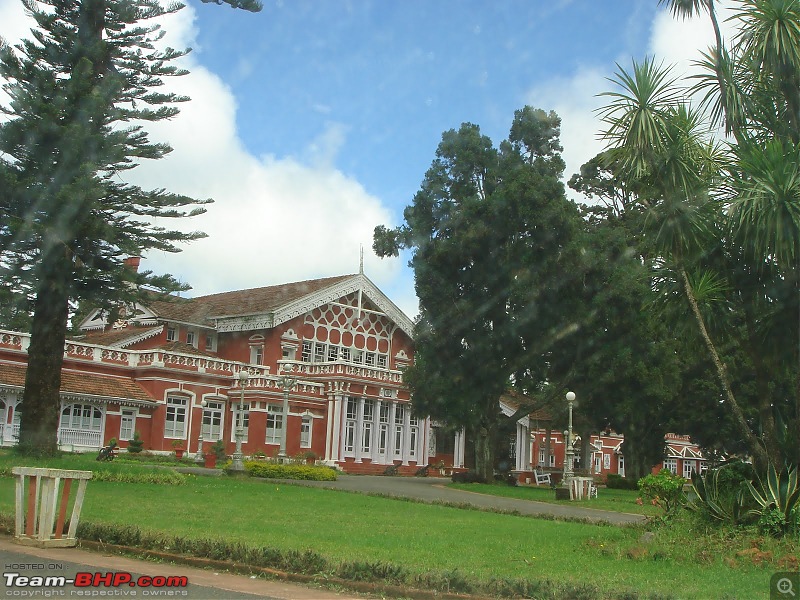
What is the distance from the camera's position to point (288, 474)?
27.6 m

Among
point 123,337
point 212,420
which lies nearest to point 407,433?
point 212,420

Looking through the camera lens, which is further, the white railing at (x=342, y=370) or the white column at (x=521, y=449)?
the white column at (x=521, y=449)

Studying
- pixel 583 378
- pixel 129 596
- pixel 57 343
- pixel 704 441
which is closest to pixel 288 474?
pixel 57 343

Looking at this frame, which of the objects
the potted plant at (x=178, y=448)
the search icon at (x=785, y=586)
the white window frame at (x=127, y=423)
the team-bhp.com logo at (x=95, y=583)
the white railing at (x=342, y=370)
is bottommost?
the team-bhp.com logo at (x=95, y=583)

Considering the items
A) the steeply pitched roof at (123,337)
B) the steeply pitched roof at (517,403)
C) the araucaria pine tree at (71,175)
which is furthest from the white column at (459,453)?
the araucaria pine tree at (71,175)

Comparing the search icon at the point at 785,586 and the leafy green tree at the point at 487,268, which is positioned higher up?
the leafy green tree at the point at 487,268

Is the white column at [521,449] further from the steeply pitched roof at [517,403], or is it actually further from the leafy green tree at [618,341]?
the leafy green tree at [618,341]

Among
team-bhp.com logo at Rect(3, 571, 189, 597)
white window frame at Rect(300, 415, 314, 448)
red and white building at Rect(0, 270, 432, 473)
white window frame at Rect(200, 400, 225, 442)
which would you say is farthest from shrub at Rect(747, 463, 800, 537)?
white window frame at Rect(200, 400, 225, 442)

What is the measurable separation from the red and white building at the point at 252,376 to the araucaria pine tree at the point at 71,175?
1251 cm

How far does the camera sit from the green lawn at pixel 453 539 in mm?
9445

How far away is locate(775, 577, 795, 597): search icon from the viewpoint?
8.70m

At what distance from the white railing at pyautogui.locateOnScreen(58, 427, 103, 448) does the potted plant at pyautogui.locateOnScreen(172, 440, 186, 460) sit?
10.6 feet

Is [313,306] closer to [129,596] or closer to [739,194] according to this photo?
[739,194]

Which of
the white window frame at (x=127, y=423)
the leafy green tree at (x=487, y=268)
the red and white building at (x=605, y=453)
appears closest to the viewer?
the leafy green tree at (x=487, y=268)
